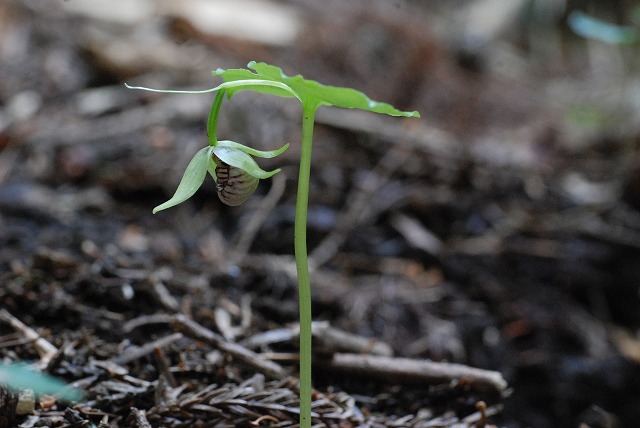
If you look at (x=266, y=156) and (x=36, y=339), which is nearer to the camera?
(x=266, y=156)

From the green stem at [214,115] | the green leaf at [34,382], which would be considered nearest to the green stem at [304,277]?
the green stem at [214,115]

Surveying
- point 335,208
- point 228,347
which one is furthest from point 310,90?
point 335,208

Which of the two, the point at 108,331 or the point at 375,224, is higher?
the point at 375,224

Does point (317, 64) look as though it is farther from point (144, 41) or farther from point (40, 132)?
point (40, 132)

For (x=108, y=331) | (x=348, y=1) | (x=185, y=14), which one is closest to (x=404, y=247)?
(x=108, y=331)

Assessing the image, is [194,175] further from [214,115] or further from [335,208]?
[335,208]

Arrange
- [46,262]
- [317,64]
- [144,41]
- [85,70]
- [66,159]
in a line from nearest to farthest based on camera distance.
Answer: [46,262] < [66,159] < [85,70] < [144,41] < [317,64]
